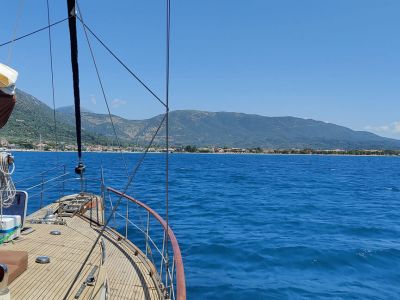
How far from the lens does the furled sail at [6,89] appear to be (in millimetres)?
4949

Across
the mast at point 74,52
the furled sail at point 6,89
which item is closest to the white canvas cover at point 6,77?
the furled sail at point 6,89

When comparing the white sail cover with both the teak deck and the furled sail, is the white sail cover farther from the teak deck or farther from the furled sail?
the teak deck

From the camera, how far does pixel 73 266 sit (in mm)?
6500

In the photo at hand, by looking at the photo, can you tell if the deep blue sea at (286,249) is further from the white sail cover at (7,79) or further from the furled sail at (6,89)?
the white sail cover at (7,79)

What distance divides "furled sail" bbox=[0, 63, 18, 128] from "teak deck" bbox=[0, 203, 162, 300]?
8.16ft

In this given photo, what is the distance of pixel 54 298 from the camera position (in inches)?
205

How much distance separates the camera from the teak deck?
549 cm

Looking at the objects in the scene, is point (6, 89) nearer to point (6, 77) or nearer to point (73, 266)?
point (6, 77)

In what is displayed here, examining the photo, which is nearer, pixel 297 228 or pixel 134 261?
pixel 134 261

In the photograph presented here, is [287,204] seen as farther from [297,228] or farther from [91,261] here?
[91,261]

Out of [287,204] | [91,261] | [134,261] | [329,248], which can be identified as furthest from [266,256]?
[287,204]

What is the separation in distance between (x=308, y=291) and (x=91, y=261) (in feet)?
18.6

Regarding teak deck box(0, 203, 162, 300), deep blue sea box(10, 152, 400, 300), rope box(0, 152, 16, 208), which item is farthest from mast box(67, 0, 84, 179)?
teak deck box(0, 203, 162, 300)

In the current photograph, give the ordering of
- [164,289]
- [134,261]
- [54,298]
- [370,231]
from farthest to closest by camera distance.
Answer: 1. [370,231]
2. [134,261]
3. [164,289]
4. [54,298]
